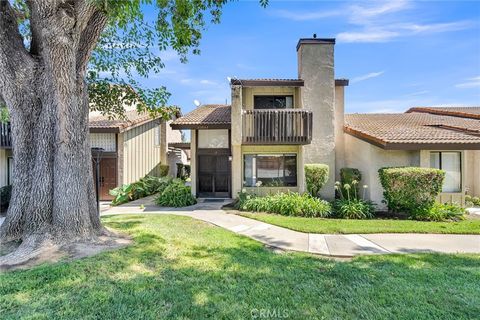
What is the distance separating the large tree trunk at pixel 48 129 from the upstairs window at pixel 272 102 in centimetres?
890

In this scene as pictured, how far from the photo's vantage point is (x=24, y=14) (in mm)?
7047

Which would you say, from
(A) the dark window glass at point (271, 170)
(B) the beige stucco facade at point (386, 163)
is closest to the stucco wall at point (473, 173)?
(B) the beige stucco facade at point (386, 163)

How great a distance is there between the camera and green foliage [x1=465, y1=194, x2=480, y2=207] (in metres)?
11.2

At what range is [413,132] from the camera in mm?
11031

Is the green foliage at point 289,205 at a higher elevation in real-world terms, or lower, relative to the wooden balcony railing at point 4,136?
lower

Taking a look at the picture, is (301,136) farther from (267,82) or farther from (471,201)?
(471,201)

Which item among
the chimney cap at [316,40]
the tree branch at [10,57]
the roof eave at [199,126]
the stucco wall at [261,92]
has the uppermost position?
the chimney cap at [316,40]

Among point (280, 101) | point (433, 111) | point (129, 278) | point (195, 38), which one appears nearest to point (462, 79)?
point (433, 111)

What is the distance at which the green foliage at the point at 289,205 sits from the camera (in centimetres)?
986

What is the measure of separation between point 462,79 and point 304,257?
1366 centimetres

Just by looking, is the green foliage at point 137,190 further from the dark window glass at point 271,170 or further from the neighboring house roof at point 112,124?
the dark window glass at point 271,170

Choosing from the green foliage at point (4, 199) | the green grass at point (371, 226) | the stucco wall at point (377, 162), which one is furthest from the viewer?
the green foliage at point (4, 199)

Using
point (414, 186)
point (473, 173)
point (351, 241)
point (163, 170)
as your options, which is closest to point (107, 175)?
point (163, 170)

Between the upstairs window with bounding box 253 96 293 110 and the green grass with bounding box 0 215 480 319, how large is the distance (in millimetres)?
9440
